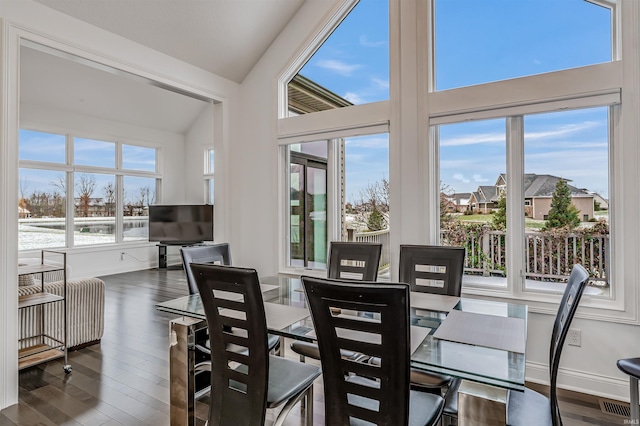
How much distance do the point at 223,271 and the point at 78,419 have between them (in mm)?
1791

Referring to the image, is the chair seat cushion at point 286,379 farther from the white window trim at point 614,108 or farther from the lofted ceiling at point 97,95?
the lofted ceiling at point 97,95

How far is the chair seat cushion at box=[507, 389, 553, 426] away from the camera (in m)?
1.43

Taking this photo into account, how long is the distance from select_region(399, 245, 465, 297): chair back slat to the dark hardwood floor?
43.1 inches

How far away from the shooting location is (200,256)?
252 centimetres

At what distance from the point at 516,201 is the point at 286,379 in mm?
2392

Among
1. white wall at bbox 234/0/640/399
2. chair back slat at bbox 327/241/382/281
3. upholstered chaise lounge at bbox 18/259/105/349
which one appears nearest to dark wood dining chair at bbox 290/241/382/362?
chair back slat at bbox 327/241/382/281

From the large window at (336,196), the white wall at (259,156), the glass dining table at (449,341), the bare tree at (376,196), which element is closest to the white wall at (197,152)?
the white wall at (259,156)

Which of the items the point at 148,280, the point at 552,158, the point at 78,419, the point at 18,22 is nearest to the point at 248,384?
the point at 78,419

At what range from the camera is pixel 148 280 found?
671 cm

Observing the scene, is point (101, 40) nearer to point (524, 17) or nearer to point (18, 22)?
point (18, 22)

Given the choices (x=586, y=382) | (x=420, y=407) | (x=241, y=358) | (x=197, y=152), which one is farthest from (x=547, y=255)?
(x=197, y=152)

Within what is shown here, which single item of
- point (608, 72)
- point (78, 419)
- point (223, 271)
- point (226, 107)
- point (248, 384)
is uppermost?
point (226, 107)

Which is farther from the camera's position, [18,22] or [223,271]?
[18,22]

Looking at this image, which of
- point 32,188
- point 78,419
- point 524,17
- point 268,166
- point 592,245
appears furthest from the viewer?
point 32,188
